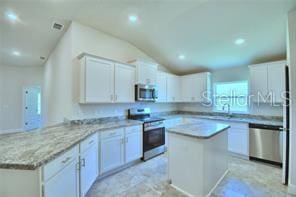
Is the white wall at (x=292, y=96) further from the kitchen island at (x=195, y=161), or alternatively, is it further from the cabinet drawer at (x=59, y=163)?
the cabinet drawer at (x=59, y=163)

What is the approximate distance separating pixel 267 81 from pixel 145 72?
2987 mm

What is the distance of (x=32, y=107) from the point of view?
7488mm

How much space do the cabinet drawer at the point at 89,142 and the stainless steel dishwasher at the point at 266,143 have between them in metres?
3.59

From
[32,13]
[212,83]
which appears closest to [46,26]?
[32,13]

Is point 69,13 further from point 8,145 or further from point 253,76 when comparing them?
point 253,76

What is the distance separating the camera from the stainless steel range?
373 cm

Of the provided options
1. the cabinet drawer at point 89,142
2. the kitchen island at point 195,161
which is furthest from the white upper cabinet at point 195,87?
the cabinet drawer at point 89,142

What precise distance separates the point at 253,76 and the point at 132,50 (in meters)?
3.29

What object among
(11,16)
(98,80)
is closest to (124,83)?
(98,80)

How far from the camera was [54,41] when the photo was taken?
14.1 feet

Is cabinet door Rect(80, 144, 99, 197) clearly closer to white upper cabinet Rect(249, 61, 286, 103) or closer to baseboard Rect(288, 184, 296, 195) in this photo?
baseboard Rect(288, 184, 296, 195)

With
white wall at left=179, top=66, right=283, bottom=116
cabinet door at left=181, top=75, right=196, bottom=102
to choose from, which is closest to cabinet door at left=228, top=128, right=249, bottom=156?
white wall at left=179, top=66, right=283, bottom=116

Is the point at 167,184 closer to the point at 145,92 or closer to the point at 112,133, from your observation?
the point at 112,133

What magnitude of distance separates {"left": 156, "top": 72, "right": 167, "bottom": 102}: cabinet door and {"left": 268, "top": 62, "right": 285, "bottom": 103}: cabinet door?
2.71 m
